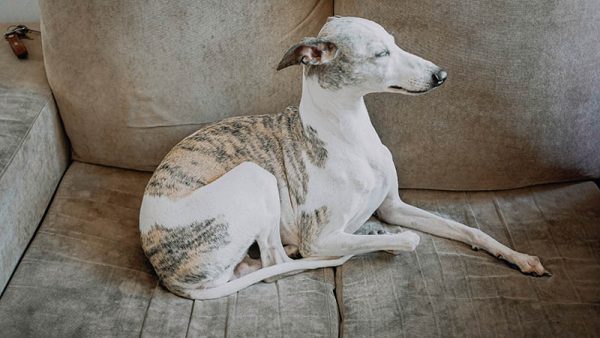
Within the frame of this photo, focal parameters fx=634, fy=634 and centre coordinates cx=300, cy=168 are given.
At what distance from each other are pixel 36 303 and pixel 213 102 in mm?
767

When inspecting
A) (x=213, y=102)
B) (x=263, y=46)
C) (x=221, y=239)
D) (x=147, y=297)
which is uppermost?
(x=263, y=46)

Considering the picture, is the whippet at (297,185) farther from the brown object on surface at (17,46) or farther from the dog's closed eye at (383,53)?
the brown object on surface at (17,46)

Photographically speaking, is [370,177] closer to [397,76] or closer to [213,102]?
[397,76]

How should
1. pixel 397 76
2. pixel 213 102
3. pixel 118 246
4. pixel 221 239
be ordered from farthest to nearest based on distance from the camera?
1. pixel 213 102
2. pixel 118 246
3. pixel 221 239
4. pixel 397 76

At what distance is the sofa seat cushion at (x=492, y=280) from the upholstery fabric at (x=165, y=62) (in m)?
0.62

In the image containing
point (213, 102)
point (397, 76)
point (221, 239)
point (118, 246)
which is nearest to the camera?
point (397, 76)

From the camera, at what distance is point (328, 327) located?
1594 mm

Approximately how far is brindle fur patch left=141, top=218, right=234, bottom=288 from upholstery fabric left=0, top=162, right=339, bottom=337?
0.26 feet

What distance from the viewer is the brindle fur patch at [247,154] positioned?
5.65 feet

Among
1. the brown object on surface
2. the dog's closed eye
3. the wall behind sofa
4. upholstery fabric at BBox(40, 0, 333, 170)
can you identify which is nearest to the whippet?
the dog's closed eye

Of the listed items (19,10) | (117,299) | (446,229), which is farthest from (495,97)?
(19,10)

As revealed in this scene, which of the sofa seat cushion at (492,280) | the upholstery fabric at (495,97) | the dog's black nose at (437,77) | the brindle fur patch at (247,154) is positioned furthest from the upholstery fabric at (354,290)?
the dog's black nose at (437,77)

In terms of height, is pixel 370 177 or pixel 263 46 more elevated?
pixel 263 46

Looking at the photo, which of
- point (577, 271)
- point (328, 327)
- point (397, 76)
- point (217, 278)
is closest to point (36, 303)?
point (217, 278)
